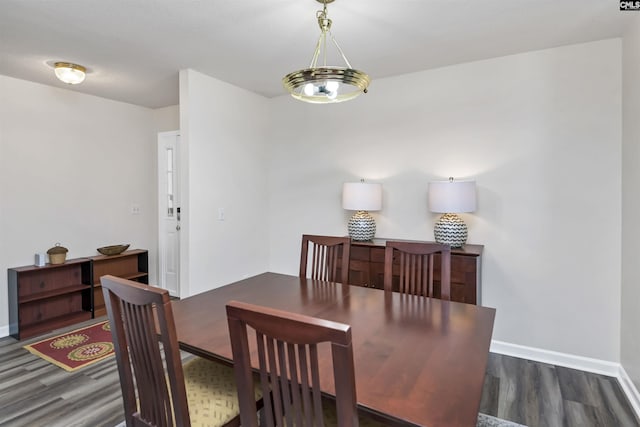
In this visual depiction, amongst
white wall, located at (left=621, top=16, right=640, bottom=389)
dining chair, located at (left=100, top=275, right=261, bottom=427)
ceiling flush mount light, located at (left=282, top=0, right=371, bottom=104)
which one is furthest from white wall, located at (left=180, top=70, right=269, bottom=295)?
white wall, located at (left=621, top=16, right=640, bottom=389)

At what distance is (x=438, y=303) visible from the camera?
1.82 metres

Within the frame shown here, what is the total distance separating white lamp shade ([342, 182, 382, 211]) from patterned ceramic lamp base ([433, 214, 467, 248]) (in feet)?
2.07

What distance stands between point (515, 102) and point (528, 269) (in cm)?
138

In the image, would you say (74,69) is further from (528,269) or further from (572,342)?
(572,342)

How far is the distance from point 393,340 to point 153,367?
2.96ft

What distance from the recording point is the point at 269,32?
2.42m

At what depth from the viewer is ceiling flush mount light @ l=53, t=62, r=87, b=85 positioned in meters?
2.98

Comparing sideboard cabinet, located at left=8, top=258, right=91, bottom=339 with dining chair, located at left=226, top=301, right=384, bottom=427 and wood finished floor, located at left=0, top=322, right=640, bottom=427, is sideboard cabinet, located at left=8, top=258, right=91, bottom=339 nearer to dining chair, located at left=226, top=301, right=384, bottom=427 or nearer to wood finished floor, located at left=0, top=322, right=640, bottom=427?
wood finished floor, located at left=0, top=322, right=640, bottom=427

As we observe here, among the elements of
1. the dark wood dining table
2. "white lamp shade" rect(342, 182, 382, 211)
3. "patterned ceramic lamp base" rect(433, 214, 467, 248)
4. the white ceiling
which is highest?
the white ceiling

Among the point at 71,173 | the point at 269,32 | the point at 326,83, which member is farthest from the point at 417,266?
the point at 71,173

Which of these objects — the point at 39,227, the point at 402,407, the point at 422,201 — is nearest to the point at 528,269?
the point at 422,201

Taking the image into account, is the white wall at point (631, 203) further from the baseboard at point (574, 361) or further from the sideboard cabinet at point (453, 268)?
the sideboard cabinet at point (453, 268)

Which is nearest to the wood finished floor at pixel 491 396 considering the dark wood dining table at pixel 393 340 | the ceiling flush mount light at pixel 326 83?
the dark wood dining table at pixel 393 340

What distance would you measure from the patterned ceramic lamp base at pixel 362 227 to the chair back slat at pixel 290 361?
219 cm
